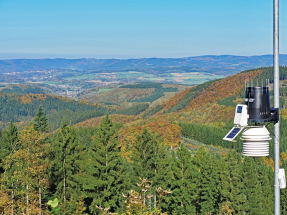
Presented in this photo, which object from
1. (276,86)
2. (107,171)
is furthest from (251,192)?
(276,86)

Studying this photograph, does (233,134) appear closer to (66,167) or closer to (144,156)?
(66,167)

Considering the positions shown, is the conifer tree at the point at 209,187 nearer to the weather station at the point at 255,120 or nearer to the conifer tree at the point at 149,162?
the conifer tree at the point at 149,162

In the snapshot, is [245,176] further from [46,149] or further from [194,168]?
[46,149]

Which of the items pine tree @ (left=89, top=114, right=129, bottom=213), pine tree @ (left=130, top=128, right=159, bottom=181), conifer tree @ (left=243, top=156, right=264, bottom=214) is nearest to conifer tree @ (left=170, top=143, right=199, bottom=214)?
pine tree @ (left=130, top=128, right=159, bottom=181)

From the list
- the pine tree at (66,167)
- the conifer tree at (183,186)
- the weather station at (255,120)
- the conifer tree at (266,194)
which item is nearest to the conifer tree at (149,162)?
the conifer tree at (183,186)

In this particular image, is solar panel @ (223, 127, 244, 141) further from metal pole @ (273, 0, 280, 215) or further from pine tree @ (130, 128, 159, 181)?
pine tree @ (130, 128, 159, 181)

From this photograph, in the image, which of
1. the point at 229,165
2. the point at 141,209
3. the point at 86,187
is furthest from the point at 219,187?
the point at 141,209
